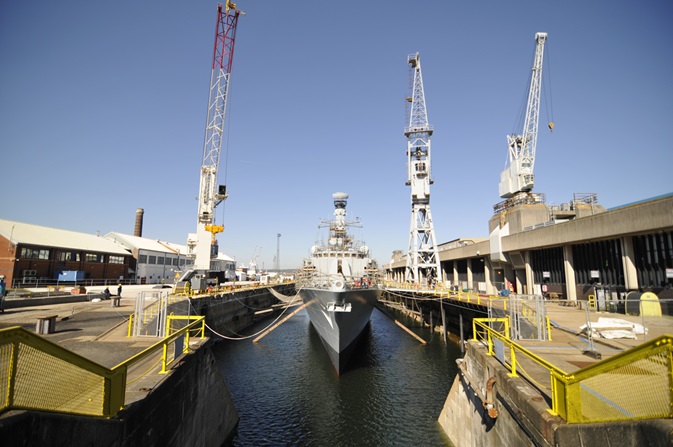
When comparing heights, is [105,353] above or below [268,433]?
above

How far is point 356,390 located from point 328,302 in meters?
5.65

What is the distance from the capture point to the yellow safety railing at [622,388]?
14.0ft

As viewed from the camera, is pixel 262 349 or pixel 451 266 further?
pixel 451 266

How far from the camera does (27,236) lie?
42.4m

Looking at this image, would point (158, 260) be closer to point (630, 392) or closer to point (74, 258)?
point (74, 258)

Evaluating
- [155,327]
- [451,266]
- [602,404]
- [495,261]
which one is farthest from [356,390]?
[451,266]

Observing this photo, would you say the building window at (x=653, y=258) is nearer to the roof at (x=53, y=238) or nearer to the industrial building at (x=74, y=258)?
the industrial building at (x=74, y=258)

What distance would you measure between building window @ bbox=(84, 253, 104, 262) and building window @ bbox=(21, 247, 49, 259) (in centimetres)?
556

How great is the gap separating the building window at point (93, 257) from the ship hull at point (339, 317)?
42.5m

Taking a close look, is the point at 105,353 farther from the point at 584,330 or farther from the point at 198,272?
the point at 198,272

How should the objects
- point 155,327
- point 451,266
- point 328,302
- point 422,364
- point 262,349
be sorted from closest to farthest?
point 155,327 → point 328,302 → point 422,364 → point 262,349 → point 451,266

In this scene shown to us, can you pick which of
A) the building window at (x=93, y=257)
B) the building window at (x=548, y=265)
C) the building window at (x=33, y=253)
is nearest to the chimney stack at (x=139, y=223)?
the building window at (x=93, y=257)

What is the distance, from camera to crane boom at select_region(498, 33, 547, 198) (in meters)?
43.7

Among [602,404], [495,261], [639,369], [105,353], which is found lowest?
[105,353]
